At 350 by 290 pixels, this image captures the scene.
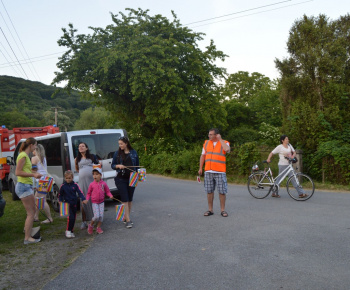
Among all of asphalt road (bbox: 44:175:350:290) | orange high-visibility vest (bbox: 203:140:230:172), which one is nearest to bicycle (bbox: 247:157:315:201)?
asphalt road (bbox: 44:175:350:290)

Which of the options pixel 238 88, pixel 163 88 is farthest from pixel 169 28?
pixel 238 88

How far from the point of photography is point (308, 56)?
1706cm

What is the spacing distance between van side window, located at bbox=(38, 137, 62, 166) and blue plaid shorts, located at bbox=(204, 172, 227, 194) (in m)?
4.11

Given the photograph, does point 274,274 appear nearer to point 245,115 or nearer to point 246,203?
point 246,203

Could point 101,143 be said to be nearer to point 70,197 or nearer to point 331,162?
point 70,197

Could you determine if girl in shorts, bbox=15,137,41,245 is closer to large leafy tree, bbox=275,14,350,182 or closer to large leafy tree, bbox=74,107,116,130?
large leafy tree, bbox=275,14,350,182

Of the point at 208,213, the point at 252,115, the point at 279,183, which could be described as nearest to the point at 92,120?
the point at 252,115

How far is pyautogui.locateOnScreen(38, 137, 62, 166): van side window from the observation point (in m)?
9.10

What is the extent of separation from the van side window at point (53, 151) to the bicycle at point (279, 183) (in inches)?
216

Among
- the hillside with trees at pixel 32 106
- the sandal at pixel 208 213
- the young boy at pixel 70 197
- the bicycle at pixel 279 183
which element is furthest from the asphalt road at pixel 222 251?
the hillside with trees at pixel 32 106

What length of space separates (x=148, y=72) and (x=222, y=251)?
1942 cm

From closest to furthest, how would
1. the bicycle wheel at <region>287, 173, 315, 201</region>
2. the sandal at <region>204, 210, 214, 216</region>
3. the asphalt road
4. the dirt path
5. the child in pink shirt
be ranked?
the asphalt road < the dirt path < the child in pink shirt < the sandal at <region>204, 210, 214, 216</region> < the bicycle wheel at <region>287, 173, 315, 201</region>

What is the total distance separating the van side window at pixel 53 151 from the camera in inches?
358

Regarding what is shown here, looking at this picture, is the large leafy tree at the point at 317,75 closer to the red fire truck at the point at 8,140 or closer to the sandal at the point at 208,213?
the sandal at the point at 208,213
